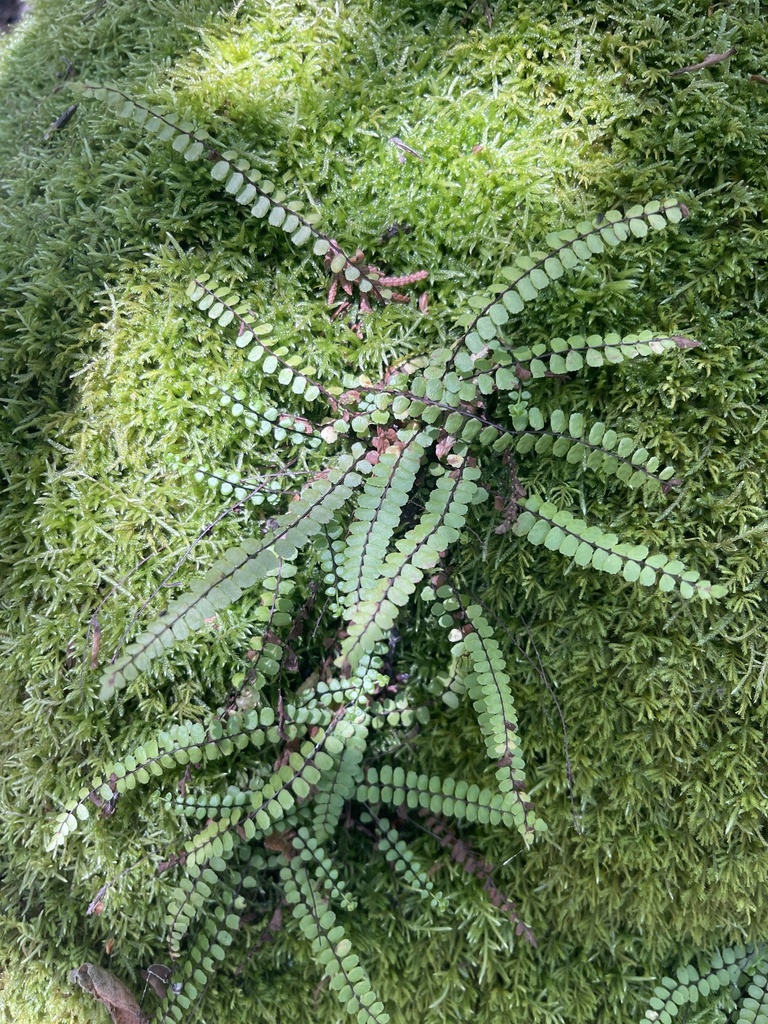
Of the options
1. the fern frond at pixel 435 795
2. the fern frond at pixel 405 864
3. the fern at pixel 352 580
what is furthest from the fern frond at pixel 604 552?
the fern frond at pixel 405 864

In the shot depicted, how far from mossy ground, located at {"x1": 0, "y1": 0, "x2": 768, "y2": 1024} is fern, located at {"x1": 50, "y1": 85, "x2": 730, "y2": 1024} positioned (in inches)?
4.4

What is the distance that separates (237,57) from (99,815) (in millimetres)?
2495

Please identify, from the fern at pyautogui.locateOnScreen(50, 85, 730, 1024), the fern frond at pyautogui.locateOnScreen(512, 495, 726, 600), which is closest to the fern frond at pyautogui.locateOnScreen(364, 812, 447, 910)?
the fern at pyautogui.locateOnScreen(50, 85, 730, 1024)

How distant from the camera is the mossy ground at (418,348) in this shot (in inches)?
75.1

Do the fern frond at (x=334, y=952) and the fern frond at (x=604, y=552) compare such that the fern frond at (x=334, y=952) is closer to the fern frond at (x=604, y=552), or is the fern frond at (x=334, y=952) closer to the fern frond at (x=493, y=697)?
the fern frond at (x=493, y=697)

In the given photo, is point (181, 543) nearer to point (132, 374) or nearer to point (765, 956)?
point (132, 374)

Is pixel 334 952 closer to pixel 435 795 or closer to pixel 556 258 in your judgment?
pixel 435 795

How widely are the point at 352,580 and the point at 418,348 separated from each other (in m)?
0.78

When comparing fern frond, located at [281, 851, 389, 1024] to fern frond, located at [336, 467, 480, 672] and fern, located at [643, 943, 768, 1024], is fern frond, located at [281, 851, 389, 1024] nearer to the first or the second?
fern frond, located at [336, 467, 480, 672]

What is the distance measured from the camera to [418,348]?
2041 millimetres

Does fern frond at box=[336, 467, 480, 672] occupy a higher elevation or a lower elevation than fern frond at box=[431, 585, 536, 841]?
higher

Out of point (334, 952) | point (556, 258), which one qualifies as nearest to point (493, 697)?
point (334, 952)

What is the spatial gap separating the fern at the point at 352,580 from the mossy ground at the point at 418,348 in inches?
4.4

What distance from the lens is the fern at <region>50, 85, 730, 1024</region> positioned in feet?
5.70
